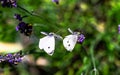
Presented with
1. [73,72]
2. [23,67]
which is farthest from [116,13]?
[23,67]

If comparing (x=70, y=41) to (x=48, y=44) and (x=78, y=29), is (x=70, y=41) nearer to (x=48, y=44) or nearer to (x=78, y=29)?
(x=48, y=44)

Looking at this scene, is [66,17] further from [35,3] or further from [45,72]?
[45,72]

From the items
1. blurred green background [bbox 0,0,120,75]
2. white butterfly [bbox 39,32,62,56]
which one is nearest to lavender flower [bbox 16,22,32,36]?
white butterfly [bbox 39,32,62,56]

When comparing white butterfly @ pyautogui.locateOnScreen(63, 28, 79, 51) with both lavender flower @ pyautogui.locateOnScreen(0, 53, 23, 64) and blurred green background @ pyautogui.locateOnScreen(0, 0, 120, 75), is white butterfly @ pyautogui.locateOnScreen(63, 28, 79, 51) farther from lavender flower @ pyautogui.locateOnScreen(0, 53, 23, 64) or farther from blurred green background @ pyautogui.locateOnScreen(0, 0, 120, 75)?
blurred green background @ pyautogui.locateOnScreen(0, 0, 120, 75)

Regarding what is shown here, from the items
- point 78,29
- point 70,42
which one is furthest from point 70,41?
point 78,29

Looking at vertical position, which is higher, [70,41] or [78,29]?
[70,41]

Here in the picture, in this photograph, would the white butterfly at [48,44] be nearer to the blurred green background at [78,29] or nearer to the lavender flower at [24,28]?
the lavender flower at [24,28]
